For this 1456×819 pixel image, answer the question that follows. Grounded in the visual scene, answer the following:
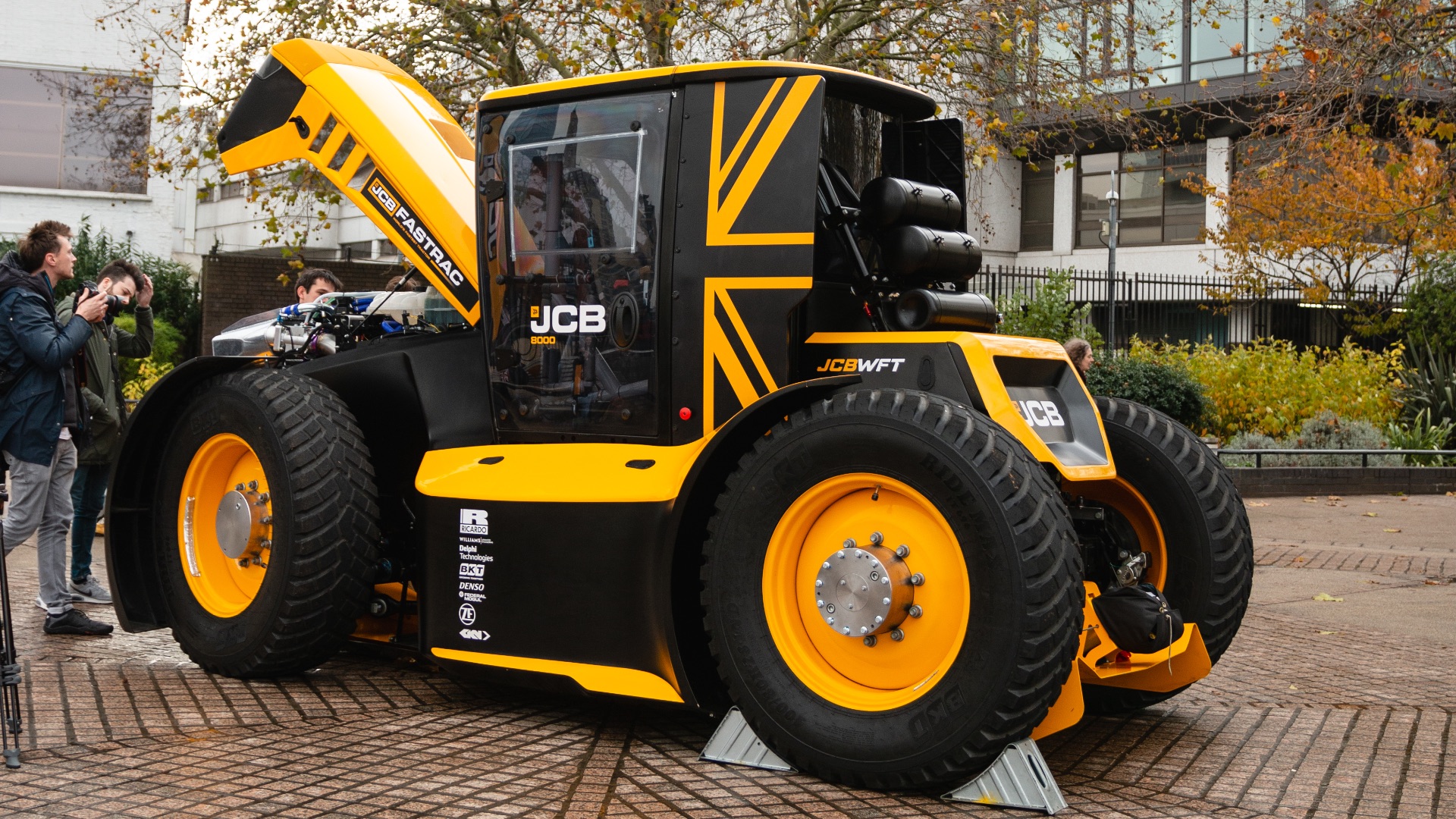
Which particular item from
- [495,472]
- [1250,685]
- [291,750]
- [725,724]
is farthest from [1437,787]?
[291,750]

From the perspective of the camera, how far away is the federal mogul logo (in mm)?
5980

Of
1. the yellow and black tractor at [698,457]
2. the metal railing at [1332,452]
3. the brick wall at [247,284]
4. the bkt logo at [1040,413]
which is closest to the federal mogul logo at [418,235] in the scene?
the yellow and black tractor at [698,457]

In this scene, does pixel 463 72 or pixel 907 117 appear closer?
pixel 907 117

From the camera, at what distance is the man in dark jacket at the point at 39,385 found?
6.64m

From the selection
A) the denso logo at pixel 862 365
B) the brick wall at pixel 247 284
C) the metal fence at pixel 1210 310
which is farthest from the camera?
the metal fence at pixel 1210 310

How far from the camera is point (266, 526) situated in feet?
19.7

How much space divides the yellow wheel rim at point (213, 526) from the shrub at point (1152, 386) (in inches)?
482

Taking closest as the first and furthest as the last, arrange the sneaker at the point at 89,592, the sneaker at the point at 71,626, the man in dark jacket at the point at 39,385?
the man in dark jacket at the point at 39,385 → the sneaker at the point at 71,626 → the sneaker at the point at 89,592

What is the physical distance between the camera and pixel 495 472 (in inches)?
215

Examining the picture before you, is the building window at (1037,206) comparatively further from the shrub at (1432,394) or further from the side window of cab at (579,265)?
the side window of cab at (579,265)

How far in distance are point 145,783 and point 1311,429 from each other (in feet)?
56.0

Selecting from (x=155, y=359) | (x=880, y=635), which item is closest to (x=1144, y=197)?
(x=155, y=359)

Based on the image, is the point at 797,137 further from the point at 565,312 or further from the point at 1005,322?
the point at 1005,322

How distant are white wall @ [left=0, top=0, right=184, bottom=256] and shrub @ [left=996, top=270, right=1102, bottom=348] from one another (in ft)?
40.0
